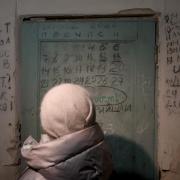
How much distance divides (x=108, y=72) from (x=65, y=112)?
3.02 feet

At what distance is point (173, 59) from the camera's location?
222 cm

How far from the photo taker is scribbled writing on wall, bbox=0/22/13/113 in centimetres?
233

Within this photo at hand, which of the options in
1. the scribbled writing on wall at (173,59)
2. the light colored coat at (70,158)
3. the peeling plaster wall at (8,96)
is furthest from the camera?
the peeling plaster wall at (8,96)

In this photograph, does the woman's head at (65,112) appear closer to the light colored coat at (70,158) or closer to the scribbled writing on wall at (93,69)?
the light colored coat at (70,158)

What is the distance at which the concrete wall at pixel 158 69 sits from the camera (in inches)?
87.4

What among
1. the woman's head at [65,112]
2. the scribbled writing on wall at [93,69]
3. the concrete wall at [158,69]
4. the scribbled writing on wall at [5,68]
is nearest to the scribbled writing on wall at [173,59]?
the concrete wall at [158,69]

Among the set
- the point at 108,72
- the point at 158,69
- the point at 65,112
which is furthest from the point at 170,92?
the point at 65,112

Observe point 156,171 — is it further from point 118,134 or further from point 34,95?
point 34,95

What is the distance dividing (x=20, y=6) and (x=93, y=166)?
1.31m

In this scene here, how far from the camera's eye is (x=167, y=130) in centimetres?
222

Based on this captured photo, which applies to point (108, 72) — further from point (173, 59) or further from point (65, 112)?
point (65, 112)

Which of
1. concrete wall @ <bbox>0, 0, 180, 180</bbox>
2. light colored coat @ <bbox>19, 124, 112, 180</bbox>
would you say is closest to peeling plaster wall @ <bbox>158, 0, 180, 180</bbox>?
concrete wall @ <bbox>0, 0, 180, 180</bbox>

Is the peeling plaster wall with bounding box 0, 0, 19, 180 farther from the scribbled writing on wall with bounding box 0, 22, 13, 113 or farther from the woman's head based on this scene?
the woman's head

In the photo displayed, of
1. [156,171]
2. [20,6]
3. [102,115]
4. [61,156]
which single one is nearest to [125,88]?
[102,115]
